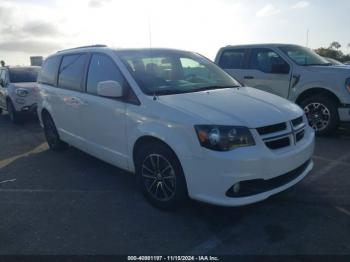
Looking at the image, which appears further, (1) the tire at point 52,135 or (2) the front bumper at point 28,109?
(2) the front bumper at point 28,109

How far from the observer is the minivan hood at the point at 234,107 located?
3105 millimetres

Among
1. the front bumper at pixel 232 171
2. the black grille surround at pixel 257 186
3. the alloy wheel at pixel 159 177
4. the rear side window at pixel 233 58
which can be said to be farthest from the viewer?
the rear side window at pixel 233 58

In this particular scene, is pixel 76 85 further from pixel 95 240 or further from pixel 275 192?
pixel 275 192

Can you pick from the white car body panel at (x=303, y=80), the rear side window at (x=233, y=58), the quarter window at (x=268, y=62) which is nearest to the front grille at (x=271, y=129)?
the white car body panel at (x=303, y=80)

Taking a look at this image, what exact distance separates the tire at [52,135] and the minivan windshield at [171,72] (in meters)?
2.53

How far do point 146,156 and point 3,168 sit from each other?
10.4ft

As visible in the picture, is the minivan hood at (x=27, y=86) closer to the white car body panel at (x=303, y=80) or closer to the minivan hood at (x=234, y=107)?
the white car body panel at (x=303, y=80)

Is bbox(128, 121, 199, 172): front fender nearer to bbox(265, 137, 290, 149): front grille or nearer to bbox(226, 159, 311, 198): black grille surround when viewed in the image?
bbox(226, 159, 311, 198): black grille surround

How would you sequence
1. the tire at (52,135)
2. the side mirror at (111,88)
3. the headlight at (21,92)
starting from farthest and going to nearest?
the headlight at (21,92) → the tire at (52,135) → the side mirror at (111,88)

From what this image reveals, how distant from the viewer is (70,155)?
5965 mm

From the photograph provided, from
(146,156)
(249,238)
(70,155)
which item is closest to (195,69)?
(146,156)

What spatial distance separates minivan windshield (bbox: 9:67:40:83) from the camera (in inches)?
389

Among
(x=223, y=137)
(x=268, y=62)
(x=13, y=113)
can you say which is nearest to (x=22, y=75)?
(x=13, y=113)

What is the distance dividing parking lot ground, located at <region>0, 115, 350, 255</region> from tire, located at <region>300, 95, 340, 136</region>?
5.03 ft
